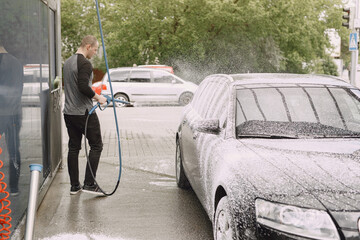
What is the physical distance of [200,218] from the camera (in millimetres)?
5418

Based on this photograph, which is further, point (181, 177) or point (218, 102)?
point (181, 177)

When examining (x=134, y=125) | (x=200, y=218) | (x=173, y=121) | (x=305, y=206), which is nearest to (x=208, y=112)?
(x=200, y=218)

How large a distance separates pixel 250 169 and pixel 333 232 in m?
0.77

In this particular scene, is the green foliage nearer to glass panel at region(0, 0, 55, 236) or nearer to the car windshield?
glass panel at region(0, 0, 55, 236)

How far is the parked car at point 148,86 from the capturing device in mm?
22844

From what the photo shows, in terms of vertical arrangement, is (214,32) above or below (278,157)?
above

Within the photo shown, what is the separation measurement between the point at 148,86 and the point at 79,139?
54.7ft

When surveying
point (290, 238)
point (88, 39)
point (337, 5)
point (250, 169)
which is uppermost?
point (337, 5)

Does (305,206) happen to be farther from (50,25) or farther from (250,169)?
(50,25)

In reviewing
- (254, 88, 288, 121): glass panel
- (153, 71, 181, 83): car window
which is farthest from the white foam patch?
(153, 71, 181, 83): car window

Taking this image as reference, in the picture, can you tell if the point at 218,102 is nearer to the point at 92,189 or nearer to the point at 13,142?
the point at 13,142

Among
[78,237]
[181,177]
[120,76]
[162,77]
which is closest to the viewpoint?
[78,237]

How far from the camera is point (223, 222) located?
3.77 metres

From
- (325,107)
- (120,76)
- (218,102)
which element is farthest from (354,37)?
(325,107)
